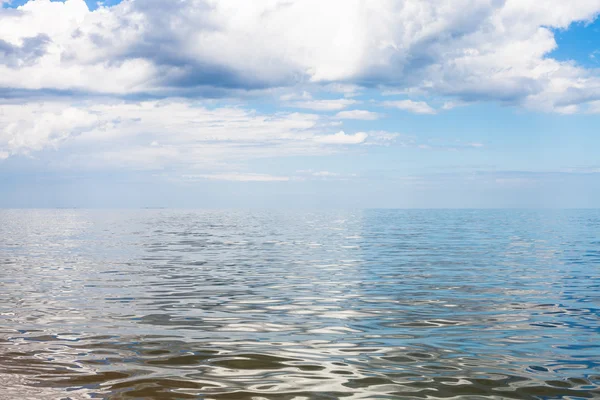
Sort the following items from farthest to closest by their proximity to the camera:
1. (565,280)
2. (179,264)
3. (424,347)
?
(179,264) < (565,280) < (424,347)

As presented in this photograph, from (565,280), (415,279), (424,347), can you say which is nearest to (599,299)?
(565,280)

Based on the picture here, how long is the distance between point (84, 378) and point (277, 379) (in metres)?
3.79

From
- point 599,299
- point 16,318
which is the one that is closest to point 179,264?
point 16,318

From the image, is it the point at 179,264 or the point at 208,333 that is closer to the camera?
the point at 208,333

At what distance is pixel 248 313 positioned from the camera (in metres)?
19.2

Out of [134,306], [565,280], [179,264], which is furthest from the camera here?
[179,264]

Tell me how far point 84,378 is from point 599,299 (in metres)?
18.7

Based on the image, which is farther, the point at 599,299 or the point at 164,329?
the point at 599,299

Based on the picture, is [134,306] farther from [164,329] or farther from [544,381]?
[544,381]

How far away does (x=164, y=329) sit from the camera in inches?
653

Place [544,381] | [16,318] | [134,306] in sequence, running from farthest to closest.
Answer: [134,306] → [16,318] → [544,381]

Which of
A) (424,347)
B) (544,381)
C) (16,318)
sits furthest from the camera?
(16,318)

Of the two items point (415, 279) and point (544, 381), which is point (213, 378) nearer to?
point (544, 381)

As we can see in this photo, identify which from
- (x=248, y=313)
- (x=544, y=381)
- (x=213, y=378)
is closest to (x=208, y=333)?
(x=248, y=313)
